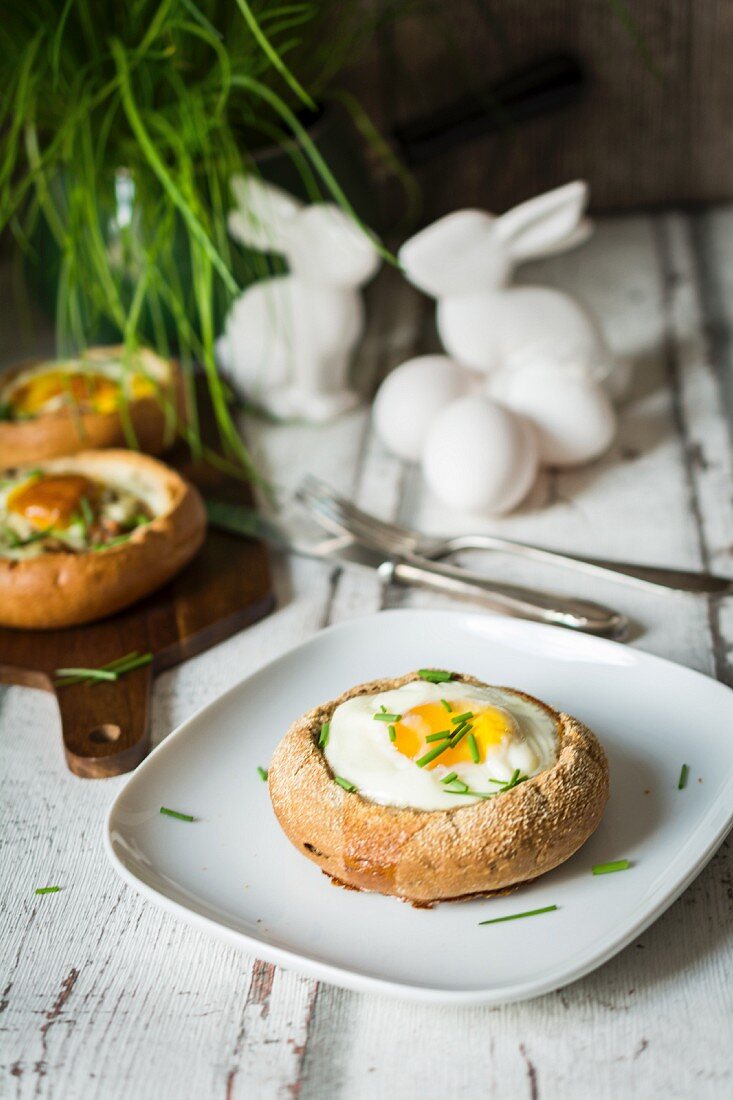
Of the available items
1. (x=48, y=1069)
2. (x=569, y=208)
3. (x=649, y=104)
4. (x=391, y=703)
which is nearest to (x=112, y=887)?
(x=48, y=1069)

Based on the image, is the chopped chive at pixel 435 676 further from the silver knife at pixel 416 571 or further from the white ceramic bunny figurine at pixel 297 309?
the white ceramic bunny figurine at pixel 297 309

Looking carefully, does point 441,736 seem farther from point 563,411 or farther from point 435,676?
point 563,411

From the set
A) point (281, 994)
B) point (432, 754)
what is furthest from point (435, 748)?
point (281, 994)

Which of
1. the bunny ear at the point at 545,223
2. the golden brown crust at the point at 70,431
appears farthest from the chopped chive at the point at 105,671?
the bunny ear at the point at 545,223

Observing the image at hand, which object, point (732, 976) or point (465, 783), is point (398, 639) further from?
point (732, 976)

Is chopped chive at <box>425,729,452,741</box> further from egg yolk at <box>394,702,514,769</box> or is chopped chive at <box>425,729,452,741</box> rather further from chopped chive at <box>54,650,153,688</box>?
Result: chopped chive at <box>54,650,153,688</box>

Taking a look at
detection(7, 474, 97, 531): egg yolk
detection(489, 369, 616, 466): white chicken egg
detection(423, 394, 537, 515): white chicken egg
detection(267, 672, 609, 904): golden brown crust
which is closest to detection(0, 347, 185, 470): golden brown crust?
detection(7, 474, 97, 531): egg yolk
